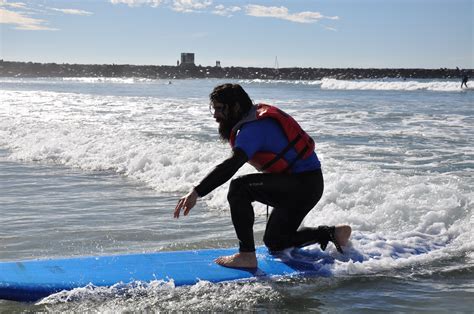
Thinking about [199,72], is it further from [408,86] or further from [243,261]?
[243,261]

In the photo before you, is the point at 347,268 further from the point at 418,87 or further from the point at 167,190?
the point at 418,87

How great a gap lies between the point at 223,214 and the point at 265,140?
3131 millimetres

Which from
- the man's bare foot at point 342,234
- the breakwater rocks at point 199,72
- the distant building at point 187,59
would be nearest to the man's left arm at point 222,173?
the man's bare foot at point 342,234

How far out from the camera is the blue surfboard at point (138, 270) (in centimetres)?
400

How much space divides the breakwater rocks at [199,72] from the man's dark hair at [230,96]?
323 ft

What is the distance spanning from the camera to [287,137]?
167 inches

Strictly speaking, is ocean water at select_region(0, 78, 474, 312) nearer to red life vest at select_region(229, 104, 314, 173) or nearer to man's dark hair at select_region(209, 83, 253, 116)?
red life vest at select_region(229, 104, 314, 173)

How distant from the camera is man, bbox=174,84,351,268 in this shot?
13.2 feet

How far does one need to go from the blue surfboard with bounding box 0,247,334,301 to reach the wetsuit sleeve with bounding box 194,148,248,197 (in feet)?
2.19

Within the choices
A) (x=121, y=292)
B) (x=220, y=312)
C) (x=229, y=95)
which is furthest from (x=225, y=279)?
(x=229, y=95)

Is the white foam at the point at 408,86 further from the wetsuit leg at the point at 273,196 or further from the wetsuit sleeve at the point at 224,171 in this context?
the wetsuit sleeve at the point at 224,171

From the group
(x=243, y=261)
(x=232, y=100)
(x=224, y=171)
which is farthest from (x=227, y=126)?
(x=243, y=261)

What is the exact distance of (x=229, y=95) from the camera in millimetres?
4137

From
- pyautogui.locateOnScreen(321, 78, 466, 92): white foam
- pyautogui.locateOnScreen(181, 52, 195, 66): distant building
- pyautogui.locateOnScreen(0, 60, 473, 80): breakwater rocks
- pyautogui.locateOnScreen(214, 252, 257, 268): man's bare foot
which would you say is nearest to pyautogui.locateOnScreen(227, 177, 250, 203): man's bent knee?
pyautogui.locateOnScreen(214, 252, 257, 268): man's bare foot
